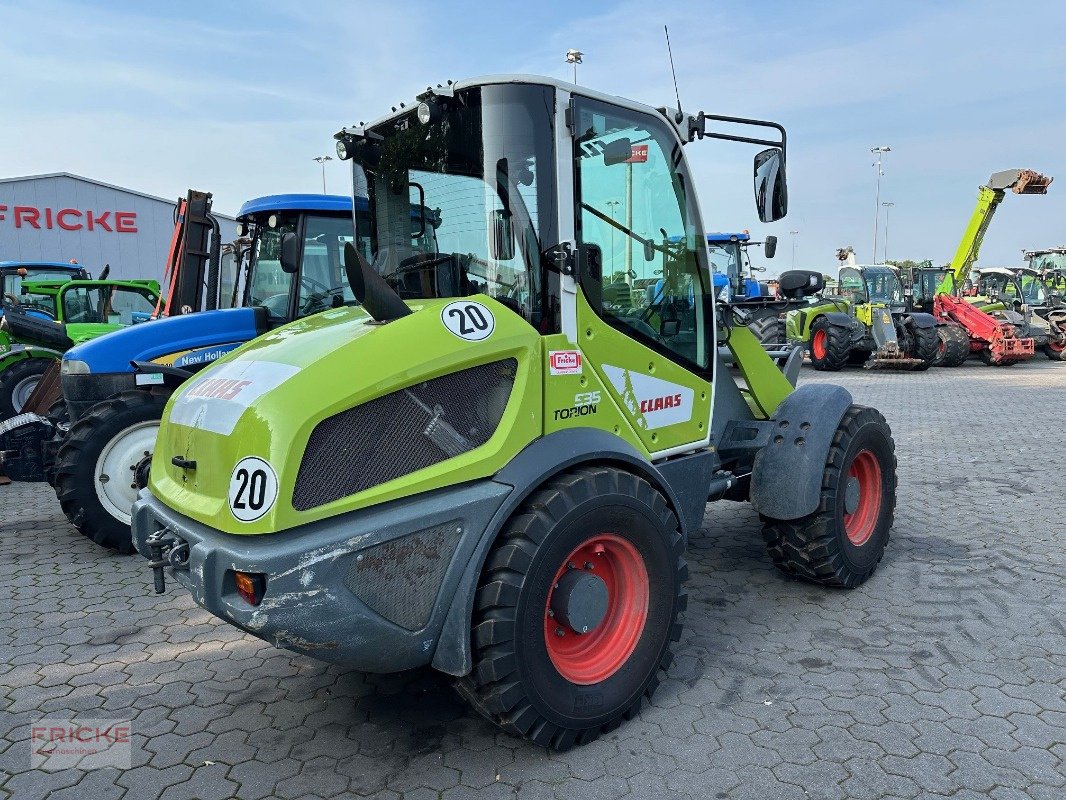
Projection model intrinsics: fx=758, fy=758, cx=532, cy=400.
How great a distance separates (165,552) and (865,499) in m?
3.78

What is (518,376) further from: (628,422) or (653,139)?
(653,139)

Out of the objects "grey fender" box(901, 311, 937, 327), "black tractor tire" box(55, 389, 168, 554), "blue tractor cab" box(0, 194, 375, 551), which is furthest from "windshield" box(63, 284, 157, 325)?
"grey fender" box(901, 311, 937, 327)

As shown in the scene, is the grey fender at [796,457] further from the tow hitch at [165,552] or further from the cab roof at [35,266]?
the cab roof at [35,266]

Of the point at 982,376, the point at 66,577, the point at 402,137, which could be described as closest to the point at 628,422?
the point at 402,137

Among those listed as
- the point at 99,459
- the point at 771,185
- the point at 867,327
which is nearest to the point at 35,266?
the point at 99,459

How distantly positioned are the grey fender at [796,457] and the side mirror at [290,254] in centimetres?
361

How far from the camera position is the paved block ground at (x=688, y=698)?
2.72 meters

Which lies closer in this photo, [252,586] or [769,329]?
[252,586]

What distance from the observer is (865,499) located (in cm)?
455

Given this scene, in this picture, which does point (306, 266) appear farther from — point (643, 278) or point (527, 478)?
point (527, 478)

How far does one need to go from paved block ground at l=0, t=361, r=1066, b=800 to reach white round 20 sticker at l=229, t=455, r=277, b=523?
42.3 inches

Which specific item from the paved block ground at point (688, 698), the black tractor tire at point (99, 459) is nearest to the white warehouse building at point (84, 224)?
the black tractor tire at point (99, 459)

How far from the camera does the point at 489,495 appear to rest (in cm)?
264

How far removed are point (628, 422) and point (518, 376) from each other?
68 cm
